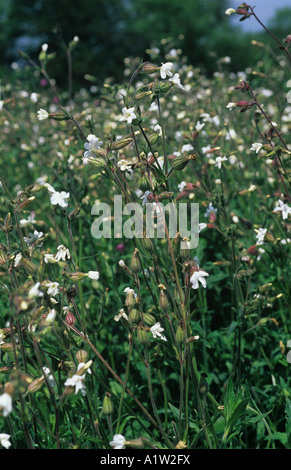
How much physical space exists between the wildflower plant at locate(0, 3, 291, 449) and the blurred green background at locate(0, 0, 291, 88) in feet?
83.5

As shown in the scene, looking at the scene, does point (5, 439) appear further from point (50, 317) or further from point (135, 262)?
point (135, 262)

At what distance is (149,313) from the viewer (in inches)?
73.7

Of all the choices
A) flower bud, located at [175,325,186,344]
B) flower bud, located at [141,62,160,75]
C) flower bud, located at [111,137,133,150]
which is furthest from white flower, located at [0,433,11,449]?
flower bud, located at [141,62,160,75]

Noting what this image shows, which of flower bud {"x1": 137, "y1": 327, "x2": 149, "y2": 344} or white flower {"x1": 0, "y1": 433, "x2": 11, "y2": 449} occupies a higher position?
flower bud {"x1": 137, "y1": 327, "x2": 149, "y2": 344}

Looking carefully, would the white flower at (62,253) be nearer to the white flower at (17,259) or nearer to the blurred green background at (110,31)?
the white flower at (17,259)

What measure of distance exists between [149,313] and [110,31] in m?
32.6

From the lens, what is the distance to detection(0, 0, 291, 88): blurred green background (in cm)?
2833

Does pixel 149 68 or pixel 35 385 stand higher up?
pixel 149 68

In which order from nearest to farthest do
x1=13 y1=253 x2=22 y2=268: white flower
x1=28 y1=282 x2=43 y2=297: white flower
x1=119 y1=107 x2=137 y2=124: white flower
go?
x1=28 y1=282 x2=43 y2=297: white flower < x1=13 y1=253 x2=22 y2=268: white flower < x1=119 y1=107 x2=137 y2=124: white flower

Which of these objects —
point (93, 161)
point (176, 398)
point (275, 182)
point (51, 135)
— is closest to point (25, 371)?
point (93, 161)

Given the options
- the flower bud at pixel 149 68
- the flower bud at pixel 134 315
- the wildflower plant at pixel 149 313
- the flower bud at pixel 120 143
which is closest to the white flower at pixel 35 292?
the wildflower plant at pixel 149 313

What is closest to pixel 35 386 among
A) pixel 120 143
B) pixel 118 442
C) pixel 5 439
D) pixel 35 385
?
pixel 35 385

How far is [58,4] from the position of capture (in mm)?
28922

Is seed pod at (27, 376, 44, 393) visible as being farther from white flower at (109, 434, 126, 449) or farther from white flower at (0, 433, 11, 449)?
white flower at (109, 434, 126, 449)
